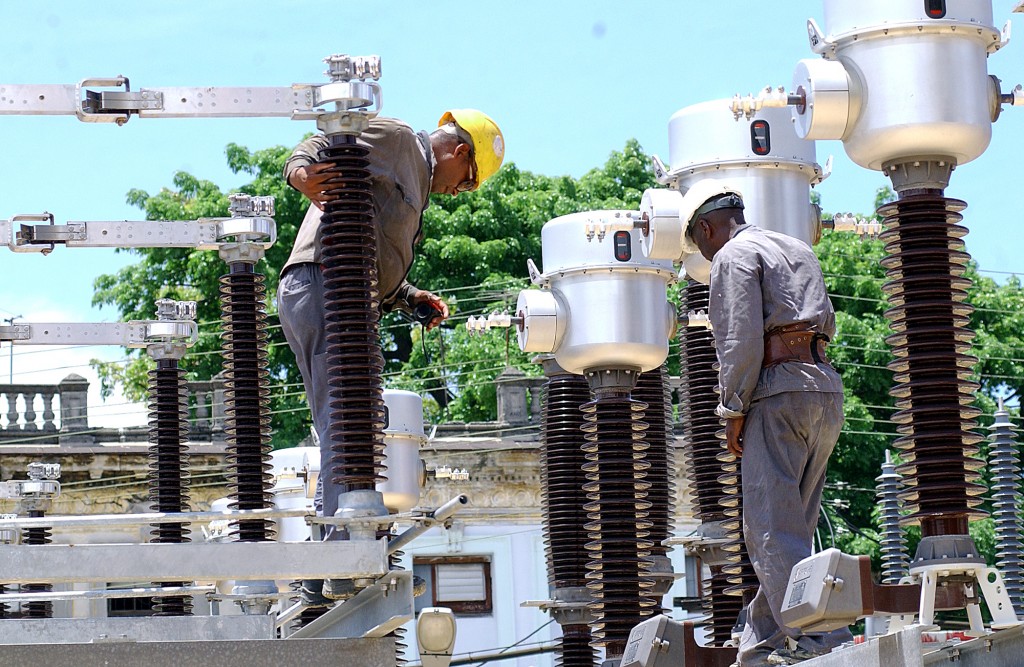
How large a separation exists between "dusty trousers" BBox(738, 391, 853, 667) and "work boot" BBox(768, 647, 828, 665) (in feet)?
0.31

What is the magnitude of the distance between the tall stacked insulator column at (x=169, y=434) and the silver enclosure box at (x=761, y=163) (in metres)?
4.45

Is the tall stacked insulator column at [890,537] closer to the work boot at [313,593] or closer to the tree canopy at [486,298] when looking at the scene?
the work boot at [313,593]

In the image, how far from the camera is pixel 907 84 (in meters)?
8.25

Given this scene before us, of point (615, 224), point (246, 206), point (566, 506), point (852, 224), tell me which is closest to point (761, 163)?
point (852, 224)

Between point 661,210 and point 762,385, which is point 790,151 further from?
point 762,385

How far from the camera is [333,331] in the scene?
28.4ft

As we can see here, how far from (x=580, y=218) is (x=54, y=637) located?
13.9ft

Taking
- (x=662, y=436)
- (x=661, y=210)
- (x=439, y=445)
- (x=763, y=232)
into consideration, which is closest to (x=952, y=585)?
(x=763, y=232)

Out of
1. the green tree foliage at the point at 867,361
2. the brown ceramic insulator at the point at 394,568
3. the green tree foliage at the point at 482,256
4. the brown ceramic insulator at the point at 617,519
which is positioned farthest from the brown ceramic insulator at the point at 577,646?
the green tree foliage at the point at 482,256

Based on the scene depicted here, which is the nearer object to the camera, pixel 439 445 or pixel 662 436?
pixel 662 436

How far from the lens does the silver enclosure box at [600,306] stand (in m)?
12.0

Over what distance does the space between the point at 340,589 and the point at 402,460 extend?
601 cm

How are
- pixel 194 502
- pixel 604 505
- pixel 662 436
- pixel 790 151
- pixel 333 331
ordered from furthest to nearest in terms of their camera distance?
pixel 194 502 → pixel 662 436 → pixel 604 505 → pixel 790 151 → pixel 333 331

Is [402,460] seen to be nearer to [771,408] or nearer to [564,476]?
[564,476]
